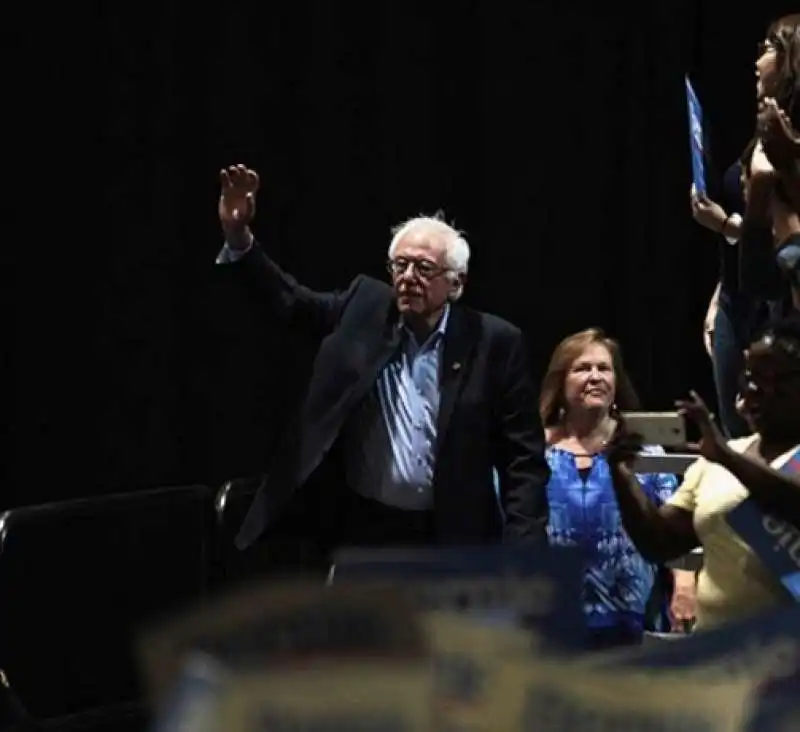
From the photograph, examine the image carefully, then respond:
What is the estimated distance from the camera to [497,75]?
4.95 metres

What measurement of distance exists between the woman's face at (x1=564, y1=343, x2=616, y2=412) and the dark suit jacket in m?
0.53

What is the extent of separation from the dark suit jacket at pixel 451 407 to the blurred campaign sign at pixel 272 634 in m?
2.63

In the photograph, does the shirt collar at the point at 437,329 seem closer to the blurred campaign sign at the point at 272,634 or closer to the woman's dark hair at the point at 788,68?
the woman's dark hair at the point at 788,68

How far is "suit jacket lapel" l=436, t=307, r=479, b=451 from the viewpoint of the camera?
3.43 meters

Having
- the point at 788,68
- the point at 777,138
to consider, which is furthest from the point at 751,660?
the point at 788,68

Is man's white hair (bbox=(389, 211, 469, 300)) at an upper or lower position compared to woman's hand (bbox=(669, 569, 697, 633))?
upper

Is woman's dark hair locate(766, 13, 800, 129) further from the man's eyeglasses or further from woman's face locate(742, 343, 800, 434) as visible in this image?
the man's eyeglasses

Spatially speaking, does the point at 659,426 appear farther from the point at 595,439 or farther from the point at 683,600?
the point at 683,600

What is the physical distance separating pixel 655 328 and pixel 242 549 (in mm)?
2016

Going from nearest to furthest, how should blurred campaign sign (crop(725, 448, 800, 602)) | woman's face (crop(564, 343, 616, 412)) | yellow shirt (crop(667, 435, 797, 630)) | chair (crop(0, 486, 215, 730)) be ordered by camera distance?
1. blurred campaign sign (crop(725, 448, 800, 602))
2. yellow shirt (crop(667, 435, 797, 630))
3. chair (crop(0, 486, 215, 730))
4. woman's face (crop(564, 343, 616, 412))

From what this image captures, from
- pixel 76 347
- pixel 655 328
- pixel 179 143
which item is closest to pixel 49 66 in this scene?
pixel 179 143

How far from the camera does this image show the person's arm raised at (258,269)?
3471mm

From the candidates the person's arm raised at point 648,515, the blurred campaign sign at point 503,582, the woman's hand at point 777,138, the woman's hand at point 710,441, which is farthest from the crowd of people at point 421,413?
the blurred campaign sign at point 503,582

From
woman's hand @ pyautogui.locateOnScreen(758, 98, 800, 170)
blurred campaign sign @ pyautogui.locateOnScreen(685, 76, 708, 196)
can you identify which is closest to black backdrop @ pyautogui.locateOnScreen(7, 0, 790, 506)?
blurred campaign sign @ pyautogui.locateOnScreen(685, 76, 708, 196)
